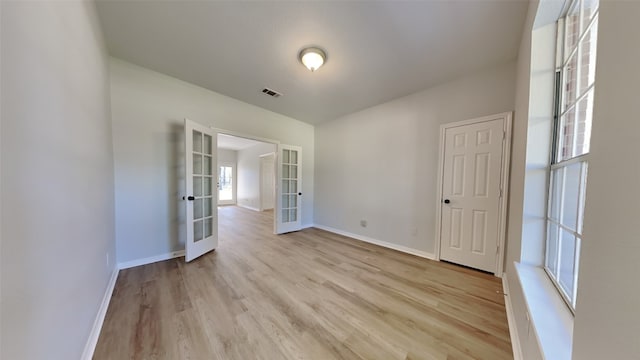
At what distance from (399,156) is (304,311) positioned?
8.47 ft

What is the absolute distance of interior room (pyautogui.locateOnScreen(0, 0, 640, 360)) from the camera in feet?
2.10

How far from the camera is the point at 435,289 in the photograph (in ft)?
6.85

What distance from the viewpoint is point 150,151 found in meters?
2.63

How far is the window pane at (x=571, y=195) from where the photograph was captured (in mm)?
1048

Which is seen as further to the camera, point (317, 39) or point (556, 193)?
point (317, 39)

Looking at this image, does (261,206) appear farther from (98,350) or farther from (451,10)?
(451,10)

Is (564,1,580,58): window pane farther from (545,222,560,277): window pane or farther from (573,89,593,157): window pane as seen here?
(545,222,560,277): window pane

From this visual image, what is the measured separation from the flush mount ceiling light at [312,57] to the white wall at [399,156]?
1595 millimetres

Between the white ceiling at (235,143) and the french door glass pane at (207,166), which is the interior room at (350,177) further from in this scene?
the white ceiling at (235,143)

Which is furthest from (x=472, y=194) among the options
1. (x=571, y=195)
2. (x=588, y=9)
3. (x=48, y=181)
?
(x=48, y=181)

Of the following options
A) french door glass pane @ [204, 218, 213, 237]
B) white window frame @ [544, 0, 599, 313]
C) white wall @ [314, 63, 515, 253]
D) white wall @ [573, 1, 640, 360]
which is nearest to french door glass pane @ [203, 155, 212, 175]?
french door glass pane @ [204, 218, 213, 237]

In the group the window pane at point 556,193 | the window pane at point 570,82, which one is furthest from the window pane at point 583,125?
the window pane at point 556,193

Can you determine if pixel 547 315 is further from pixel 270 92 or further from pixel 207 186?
pixel 207 186

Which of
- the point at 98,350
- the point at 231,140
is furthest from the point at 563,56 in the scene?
the point at 231,140
